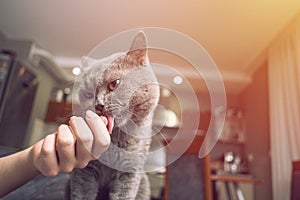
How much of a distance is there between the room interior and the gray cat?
0.43 meters

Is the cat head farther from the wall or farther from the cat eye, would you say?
the wall

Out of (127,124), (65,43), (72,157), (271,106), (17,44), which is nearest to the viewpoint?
(72,157)

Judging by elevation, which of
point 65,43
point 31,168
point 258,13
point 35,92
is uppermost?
point 258,13

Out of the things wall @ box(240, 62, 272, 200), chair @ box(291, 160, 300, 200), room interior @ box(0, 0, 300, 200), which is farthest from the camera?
wall @ box(240, 62, 272, 200)

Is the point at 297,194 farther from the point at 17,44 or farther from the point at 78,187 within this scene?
the point at 17,44

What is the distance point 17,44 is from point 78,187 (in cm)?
197

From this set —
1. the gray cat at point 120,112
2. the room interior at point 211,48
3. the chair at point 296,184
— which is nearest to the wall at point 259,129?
the room interior at point 211,48

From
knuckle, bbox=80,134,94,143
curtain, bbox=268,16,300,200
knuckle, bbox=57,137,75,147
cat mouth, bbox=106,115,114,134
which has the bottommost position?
knuckle, bbox=57,137,75,147

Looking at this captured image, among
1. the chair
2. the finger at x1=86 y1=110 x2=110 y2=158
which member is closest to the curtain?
the chair

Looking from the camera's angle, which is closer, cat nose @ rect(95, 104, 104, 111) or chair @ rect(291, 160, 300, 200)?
cat nose @ rect(95, 104, 104, 111)

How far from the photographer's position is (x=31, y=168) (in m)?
0.26

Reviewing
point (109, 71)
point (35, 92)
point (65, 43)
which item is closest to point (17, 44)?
point (35, 92)

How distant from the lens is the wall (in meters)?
1.91

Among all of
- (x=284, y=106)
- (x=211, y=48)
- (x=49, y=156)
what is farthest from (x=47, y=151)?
(x=284, y=106)
